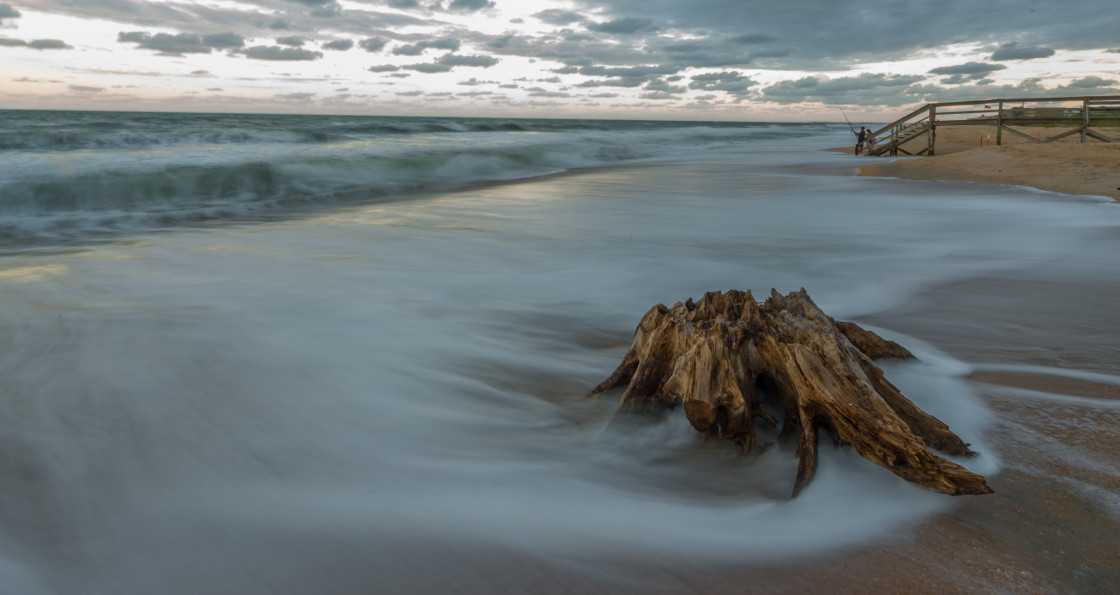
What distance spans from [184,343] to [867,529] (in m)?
3.63

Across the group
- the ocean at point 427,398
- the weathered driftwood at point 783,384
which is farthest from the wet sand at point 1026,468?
the weathered driftwood at point 783,384

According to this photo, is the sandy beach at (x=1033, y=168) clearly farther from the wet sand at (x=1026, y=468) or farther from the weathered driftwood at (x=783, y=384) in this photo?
the weathered driftwood at (x=783, y=384)

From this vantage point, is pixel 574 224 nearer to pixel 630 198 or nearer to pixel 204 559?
pixel 630 198

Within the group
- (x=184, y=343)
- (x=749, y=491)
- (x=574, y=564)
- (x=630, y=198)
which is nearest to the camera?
(x=574, y=564)

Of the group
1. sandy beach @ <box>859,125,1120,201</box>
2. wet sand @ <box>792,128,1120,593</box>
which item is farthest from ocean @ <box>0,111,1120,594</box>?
sandy beach @ <box>859,125,1120,201</box>

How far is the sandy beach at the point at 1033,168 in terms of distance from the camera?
1110cm

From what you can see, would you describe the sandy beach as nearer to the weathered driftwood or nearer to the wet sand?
the wet sand

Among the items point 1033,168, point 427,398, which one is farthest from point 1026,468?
point 1033,168

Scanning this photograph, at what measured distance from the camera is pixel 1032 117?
58.9 ft

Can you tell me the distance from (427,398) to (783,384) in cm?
170

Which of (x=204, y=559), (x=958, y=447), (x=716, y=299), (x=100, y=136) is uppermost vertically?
(x=100, y=136)

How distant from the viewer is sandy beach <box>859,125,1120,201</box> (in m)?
11.1

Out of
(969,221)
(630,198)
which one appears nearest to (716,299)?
(969,221)

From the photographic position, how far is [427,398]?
3.38m
